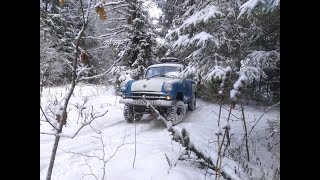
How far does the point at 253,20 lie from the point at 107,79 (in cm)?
609

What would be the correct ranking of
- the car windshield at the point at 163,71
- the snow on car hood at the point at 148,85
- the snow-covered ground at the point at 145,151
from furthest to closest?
the car windshield at the point at 163,71
the snow on car hood at the point at 148,85
the snow-covered ground at the point at 145,151

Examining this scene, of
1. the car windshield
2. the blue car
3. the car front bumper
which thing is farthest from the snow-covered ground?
the car windshield

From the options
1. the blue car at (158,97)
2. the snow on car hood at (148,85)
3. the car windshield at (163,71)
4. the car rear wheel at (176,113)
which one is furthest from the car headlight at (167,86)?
the car windshield at (163,71)

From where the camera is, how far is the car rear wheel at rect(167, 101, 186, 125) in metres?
6.40

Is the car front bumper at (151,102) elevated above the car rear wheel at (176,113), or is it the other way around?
the car front bumper at (151,102)

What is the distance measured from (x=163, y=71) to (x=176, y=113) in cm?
139

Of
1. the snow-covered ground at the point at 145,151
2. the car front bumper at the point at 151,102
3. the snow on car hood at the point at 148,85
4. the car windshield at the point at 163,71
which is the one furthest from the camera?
the car windshield at the point at 163,71

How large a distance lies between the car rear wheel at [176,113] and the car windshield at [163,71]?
36.1 inches

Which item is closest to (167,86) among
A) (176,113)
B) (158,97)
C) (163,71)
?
(158,97)

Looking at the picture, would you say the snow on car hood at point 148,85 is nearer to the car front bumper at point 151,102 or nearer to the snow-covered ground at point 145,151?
the car front bumper at point 151,102

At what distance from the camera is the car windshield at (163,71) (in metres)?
7.34

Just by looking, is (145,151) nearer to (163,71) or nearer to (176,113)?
(176,113)
